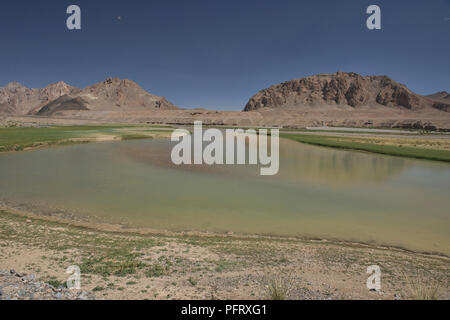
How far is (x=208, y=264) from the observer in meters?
6.57

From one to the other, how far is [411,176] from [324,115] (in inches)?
4934

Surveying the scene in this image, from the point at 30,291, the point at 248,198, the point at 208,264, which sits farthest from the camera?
the point at 248,198

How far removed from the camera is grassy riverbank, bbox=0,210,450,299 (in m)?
5.25

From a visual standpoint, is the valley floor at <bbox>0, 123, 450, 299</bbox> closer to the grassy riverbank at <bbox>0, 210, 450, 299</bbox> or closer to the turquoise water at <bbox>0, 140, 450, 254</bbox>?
the grassy riverbank at <bbox>0, 210, 450, 299</bbox>

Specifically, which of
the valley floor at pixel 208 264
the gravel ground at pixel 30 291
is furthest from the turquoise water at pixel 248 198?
the gravel ground at pixel 30 291

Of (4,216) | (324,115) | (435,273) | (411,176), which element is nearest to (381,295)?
(435,273)

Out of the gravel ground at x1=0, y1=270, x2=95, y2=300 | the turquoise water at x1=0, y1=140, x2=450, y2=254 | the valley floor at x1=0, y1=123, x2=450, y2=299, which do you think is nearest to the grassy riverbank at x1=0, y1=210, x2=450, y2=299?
the valley floor at x1=0, y1=123, x2=450, y2=299

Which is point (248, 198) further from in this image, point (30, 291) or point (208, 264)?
point (30, 291)

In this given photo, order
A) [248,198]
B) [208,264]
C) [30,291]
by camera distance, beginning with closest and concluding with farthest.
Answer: [30,291]
[208,264]
[248,198]

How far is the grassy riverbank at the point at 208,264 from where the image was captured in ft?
17.2

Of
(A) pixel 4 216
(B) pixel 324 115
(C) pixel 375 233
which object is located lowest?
(C) pixel 375 233

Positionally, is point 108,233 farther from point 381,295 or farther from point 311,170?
point 311,170

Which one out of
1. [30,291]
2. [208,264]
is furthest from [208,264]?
[30,291]

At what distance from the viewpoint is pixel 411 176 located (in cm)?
2023
